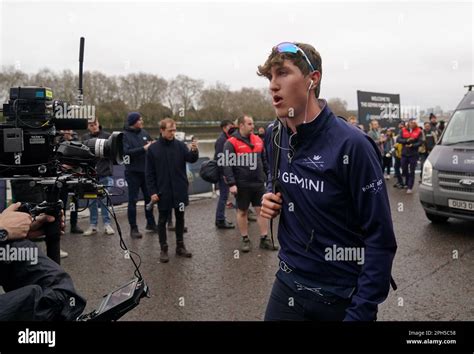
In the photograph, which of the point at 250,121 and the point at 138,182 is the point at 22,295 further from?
the point at 138,182

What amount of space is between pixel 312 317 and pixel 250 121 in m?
4.61

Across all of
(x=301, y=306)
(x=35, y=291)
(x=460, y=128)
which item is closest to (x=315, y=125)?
(x=301, y=306)

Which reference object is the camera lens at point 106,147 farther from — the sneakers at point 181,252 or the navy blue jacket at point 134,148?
the navy blue jacket at point 134,148

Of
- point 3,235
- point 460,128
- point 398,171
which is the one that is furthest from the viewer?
point 398,171

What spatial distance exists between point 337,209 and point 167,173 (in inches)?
169

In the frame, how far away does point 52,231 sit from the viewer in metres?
2.74

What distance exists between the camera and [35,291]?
2.14 metres

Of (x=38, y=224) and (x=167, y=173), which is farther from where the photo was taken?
(x=167, y=173)

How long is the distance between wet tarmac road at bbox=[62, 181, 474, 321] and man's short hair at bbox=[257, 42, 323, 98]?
8.74 feet

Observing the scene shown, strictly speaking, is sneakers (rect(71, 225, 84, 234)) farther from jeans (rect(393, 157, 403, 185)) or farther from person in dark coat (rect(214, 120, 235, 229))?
jeans (rect(393, 157, 403, 185))

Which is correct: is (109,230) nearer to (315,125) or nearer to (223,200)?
(223,200)

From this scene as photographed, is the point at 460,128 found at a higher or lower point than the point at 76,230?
higher

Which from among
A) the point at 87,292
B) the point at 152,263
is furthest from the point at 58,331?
the point at 152,263

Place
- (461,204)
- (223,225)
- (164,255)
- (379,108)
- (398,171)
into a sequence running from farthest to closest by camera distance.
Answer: (379,108)
(398,171)
(223,225)
(461,204)
(164,255)
